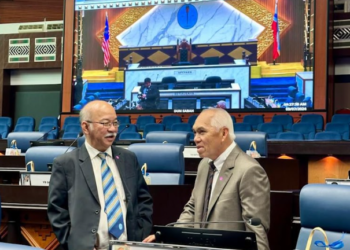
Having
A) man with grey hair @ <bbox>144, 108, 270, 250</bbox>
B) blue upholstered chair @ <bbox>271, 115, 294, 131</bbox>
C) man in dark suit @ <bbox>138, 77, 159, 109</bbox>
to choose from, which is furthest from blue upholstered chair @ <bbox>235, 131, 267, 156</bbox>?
man in dark suit @ <bbox>138, 77, 159, 109</bbox>

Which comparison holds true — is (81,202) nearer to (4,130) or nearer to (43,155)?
(43,155)

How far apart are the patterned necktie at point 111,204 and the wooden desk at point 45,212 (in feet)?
2.65

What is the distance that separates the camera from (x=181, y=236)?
190cm

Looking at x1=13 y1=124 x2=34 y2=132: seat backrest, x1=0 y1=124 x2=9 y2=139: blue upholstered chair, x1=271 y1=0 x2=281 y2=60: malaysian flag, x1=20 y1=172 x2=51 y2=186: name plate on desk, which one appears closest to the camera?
x1=20 y1=172 x2=51 y2=186: name plate on desk

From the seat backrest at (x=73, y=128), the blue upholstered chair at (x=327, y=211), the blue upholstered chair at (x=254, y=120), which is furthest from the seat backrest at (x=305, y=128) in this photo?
the blue upholstered chair at (x=327, y=211)

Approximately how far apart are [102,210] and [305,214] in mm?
902

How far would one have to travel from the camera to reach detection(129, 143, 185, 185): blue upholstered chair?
149 inches

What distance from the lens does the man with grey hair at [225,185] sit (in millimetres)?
2266

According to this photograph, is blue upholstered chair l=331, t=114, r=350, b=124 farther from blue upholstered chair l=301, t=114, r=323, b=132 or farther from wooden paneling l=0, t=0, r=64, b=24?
wooden paneling l=0, t=0, r=64, b=24

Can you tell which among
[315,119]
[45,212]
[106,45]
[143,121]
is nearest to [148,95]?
[143,121]

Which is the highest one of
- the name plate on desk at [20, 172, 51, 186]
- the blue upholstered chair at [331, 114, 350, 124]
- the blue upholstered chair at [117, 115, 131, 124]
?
the blue upholstered chair at [331, 114, 350, 124]

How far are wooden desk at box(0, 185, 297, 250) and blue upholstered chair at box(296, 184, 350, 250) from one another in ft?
3.01

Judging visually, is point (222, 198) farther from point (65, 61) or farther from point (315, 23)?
point (65, 61)

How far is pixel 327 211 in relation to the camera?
2197 millimetres
